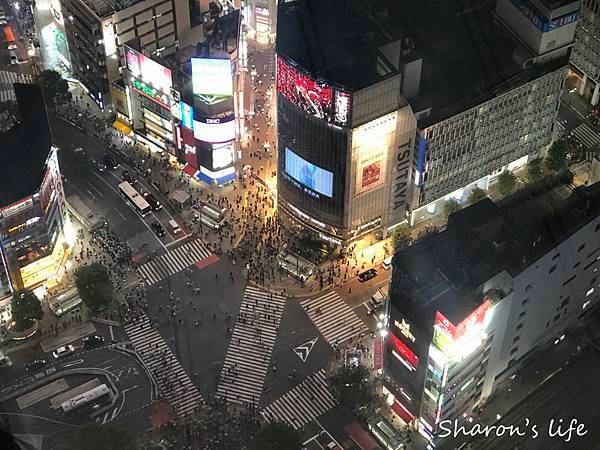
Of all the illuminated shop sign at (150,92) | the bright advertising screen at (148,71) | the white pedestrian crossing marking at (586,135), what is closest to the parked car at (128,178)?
the illuminated shop sign at (150,92)

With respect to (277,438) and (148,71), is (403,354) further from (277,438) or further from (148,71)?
(148,71)

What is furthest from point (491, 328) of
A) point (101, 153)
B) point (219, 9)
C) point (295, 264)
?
point (219, 9)

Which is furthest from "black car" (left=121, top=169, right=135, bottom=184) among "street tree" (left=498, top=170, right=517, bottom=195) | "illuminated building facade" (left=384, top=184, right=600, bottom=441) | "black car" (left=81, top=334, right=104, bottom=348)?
"street tree" (left=498, top=170, right=517, bottom=195)

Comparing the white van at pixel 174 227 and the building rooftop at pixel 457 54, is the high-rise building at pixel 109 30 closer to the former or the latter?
the white van at pixel 174 227

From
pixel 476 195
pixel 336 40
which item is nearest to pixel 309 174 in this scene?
pixel 336 40

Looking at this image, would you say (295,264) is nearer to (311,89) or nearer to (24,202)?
(311,89)
